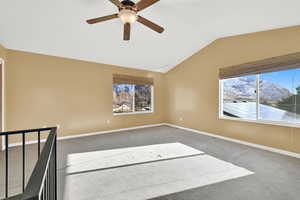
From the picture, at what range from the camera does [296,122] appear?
3021 millimetres

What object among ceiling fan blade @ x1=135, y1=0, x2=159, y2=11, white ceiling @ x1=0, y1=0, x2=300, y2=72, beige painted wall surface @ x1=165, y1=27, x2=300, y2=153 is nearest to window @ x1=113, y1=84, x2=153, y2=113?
beige painted wall surface @ x1=165, y1=27, x2=300, y2=153

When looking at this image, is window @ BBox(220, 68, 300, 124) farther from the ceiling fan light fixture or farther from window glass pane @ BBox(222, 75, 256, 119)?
the ceiling fan light fixture

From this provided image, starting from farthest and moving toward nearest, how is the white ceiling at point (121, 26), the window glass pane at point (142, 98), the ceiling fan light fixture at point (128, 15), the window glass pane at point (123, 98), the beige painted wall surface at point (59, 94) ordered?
the window glass pane at point (142, 98)
the window glass pane at point (123, 98)
the beige painted wall surface at point (59, 94)
the white ceiling at point (121, 26)
the ceiling fan light fixture at point (128, 15)

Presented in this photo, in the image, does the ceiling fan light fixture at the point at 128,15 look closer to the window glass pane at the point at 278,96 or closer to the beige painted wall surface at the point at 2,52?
the beige painted wall surface at the point at 2,52

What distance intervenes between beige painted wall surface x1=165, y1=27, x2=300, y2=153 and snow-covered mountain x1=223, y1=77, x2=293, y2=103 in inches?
13.6

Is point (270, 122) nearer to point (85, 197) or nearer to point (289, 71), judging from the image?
point (289, 71)

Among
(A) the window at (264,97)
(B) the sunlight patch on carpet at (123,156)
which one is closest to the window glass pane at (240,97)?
(A) the window at (264,97)

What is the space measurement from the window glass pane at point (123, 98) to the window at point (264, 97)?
125 inches

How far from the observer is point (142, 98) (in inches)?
236

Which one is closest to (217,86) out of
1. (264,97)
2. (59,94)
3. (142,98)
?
(264,97)

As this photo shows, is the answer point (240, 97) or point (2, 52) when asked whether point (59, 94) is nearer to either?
point (2, 52)

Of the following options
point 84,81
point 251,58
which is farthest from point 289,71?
point 84,81

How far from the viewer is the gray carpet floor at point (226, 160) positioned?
186 centimetres

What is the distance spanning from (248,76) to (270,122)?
1.24m
